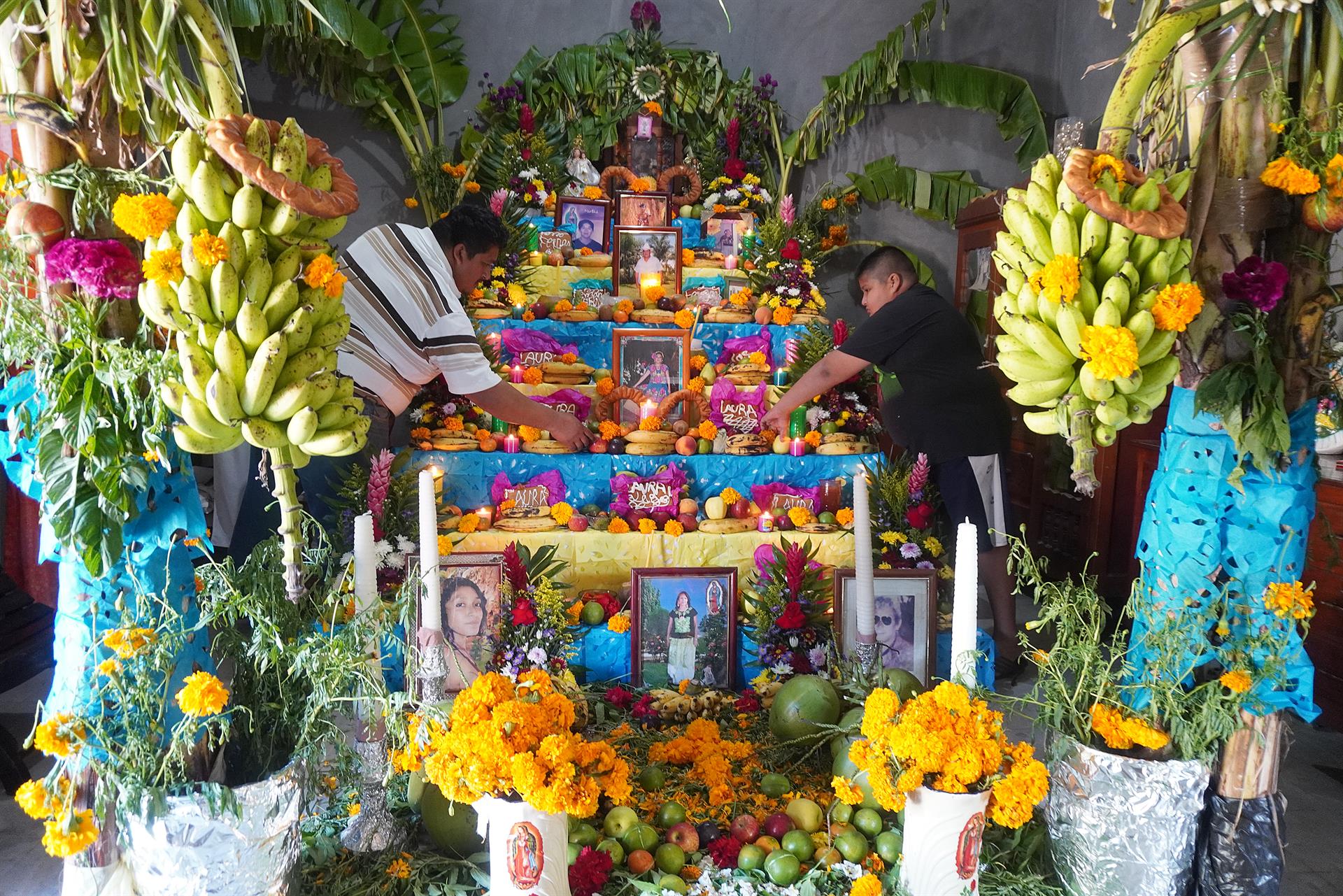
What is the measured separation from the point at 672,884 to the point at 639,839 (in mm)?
111

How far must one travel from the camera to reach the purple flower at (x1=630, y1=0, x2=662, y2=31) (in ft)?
17.2

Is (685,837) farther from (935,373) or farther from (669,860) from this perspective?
(935,373)

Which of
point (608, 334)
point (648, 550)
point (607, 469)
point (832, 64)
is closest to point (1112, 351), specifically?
point (648, 550)

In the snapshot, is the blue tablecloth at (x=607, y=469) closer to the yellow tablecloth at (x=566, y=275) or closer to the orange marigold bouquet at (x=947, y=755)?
the yellow tablecloth at (x=566, y=275)

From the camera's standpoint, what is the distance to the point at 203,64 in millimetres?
1105

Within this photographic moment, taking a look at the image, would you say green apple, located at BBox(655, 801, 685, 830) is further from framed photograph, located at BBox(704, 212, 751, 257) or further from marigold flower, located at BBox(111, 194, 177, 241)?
framed photograph, located at BBox(704, 212, 751, 257)

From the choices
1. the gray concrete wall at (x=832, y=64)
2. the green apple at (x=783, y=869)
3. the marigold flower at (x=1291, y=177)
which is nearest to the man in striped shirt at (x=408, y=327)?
the green apple at (x=783, y=869)

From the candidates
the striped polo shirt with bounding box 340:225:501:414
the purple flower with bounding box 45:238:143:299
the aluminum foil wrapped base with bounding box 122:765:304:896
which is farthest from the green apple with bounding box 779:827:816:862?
the striped polo shirt with bounding box 340:225:501:414

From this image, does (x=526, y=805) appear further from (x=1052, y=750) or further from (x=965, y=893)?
(x=1052, y=750)

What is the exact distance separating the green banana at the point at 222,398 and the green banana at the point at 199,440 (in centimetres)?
5

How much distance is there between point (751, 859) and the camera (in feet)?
4.68

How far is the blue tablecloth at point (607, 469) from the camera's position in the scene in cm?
302

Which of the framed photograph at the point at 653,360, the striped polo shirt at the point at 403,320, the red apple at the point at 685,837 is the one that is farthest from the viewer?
the framed photograph at the point at 653,360

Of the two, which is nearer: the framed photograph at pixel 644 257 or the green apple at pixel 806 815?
the green apple at pixel 806 815
